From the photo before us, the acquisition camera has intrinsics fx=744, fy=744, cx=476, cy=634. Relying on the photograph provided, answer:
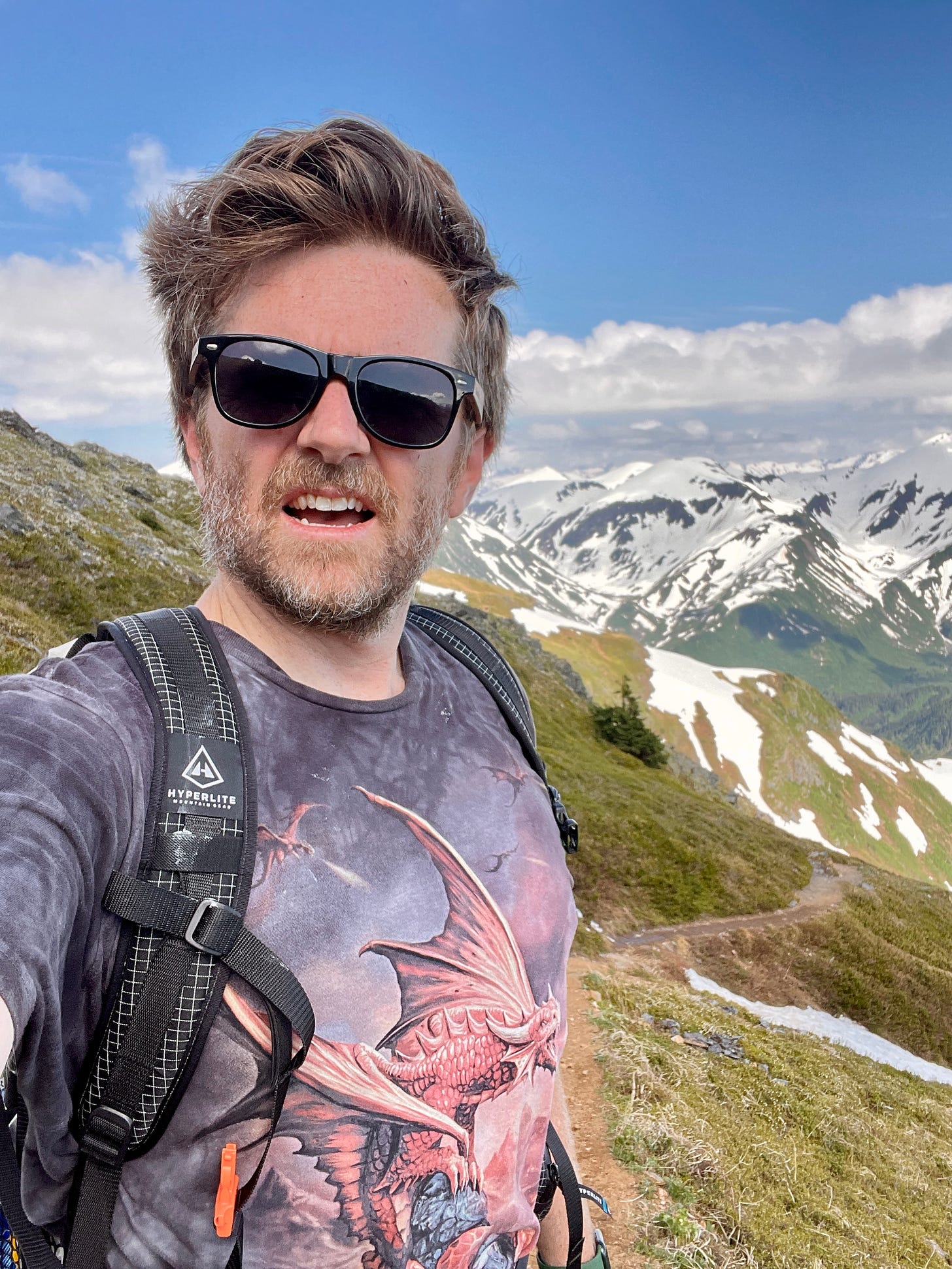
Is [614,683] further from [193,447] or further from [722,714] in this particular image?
[193,447]

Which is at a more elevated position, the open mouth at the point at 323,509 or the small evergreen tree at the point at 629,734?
the open mouth at the point at 323,509

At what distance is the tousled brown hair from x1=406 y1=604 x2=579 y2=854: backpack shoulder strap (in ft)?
4.18

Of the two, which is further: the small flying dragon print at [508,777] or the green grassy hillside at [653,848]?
the green grassy hillside at [653,848]

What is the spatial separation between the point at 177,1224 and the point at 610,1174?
36.9ft

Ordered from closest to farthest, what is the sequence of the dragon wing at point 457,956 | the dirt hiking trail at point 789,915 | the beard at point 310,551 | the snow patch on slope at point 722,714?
the dragon wing at point 457,956 < the beard at point 310,551 < the dirt hiking trail at point 789,915 < the snow patch on slope at point 722,714

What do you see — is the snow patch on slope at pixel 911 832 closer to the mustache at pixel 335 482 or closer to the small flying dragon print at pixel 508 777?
the small flying dragon print at pixel 508 777

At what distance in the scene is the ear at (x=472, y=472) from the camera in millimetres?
3551

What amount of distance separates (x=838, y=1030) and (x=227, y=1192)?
34605mm

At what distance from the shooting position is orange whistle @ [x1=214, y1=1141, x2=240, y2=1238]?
2113 millimetres

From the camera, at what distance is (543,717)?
62.0m

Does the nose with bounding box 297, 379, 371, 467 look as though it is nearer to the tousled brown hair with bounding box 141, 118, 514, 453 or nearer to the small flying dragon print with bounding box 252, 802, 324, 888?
the tousled brown hair with bounding box 141, 118, 514, 453

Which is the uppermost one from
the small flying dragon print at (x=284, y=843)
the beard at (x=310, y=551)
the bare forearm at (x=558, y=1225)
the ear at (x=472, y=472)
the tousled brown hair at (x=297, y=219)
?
the tousled brown hair at (x=297, y=219)

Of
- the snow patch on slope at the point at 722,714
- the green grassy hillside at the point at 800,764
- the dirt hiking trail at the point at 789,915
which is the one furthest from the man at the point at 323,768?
the snow patch on slope at the point at 722,714

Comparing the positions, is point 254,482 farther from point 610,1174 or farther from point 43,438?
point 43,438
